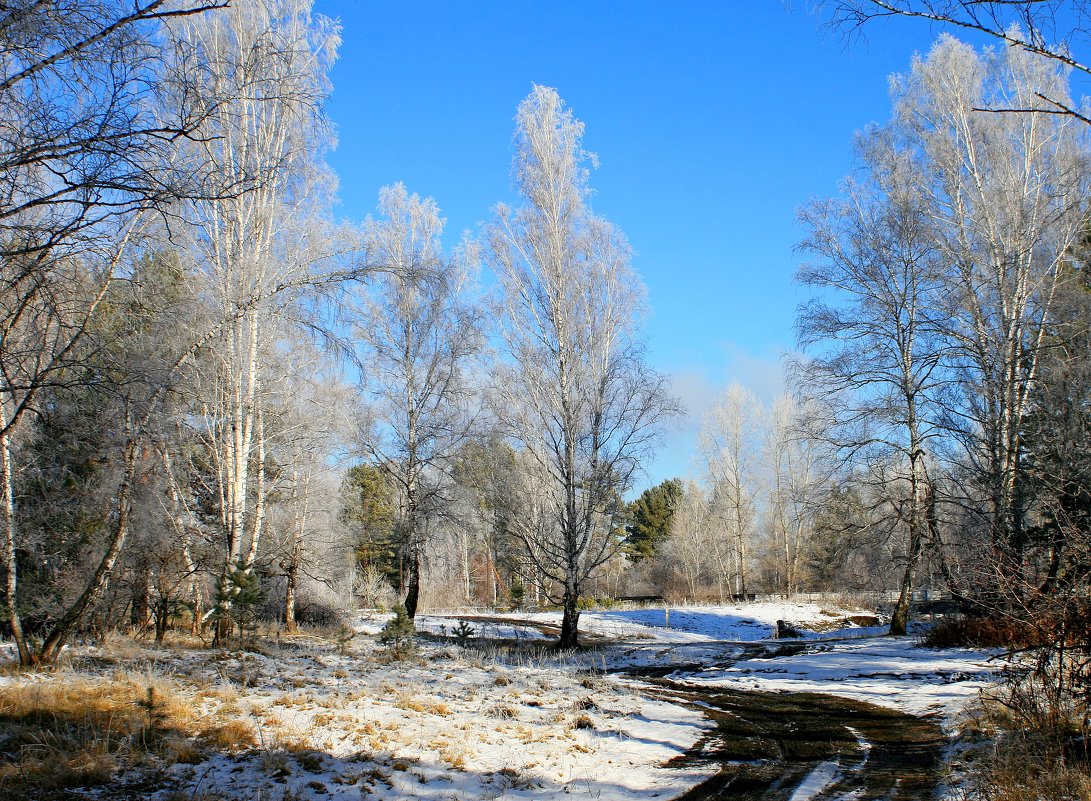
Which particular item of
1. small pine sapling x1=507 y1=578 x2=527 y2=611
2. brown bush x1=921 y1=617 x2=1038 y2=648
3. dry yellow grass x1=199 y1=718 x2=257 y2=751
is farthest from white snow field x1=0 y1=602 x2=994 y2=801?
small pine sapling x1=507 y1=578 x2=527 y2=611

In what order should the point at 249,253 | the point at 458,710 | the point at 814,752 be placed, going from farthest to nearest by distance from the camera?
the point at 249,253
the point at 458,710
the point at 814,752

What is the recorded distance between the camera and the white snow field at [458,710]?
4961 mm

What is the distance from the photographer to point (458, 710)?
737 cm

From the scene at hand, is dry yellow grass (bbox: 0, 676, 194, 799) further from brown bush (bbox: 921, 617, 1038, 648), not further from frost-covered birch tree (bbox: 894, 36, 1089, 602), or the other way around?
frost-covered birch tree (bbox: 894, 36, 1089, 602)

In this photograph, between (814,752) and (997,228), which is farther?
(997,228)

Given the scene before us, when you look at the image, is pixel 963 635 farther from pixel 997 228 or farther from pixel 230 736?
pixel 230 736

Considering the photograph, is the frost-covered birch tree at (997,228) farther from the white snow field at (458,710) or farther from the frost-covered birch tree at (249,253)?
the frost-covered birch tree at (249,253)

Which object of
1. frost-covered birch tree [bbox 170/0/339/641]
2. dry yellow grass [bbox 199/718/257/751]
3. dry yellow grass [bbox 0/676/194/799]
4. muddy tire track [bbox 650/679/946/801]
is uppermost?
frost-covered birch tree [bbox 170/0/339/641]

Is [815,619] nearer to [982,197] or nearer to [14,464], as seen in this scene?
[982,197]

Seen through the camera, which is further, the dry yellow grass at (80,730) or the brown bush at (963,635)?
the brown bush at (963,635)

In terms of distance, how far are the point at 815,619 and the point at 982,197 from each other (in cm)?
1570

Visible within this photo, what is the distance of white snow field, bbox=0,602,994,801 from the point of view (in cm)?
Result: 496

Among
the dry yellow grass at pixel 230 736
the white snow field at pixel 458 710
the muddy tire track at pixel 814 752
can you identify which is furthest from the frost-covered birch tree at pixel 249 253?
the muddy tire track at pixel 814 752

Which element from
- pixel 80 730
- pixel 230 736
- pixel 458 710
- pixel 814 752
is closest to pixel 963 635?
pixel 814 752
